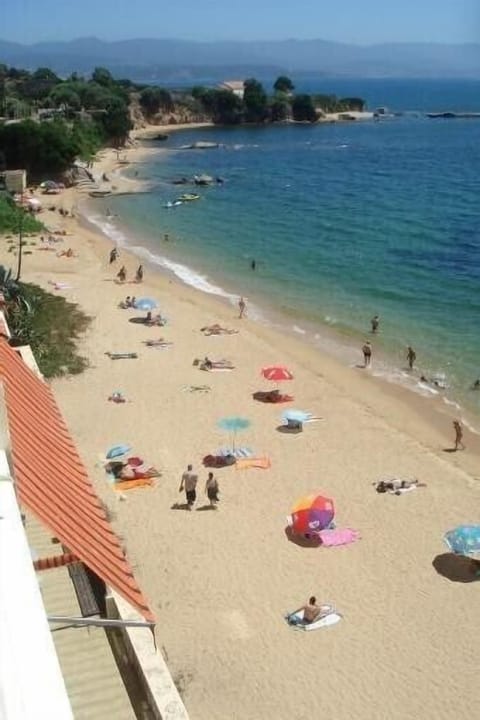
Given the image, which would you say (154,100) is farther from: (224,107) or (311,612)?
(311,612)

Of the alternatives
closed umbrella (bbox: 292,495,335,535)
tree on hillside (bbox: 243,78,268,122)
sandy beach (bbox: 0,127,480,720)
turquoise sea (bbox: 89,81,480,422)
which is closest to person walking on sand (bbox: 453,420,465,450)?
sandy beach (bbox: 0,127,480,720)

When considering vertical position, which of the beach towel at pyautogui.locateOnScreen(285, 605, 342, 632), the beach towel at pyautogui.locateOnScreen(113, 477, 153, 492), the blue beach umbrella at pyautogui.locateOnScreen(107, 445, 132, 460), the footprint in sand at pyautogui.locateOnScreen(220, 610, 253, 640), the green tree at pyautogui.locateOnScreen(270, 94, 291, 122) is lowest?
the footprint in sand at pyautogui.locateOnScreen(220, 610, 253, 640)

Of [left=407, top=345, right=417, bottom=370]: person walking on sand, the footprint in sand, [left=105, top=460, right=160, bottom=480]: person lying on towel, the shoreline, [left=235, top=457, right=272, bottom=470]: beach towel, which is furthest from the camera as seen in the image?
[left=407, top=345, right=417, bottom=370]: person walking on sand

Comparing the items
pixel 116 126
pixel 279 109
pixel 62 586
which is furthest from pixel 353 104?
pixel 62 586

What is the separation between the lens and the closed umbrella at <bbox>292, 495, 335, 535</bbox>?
47.6ft

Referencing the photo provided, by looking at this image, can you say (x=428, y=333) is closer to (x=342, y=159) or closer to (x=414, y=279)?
(x=414, y=279)

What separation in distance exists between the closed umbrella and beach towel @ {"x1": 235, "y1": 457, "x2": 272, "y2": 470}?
9.36 feet

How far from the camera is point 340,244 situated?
43562mm

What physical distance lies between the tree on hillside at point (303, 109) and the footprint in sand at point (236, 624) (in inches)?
5406

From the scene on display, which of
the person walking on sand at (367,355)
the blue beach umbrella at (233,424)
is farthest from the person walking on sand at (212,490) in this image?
the person walking on sand at (367,355)

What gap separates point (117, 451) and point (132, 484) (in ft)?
5.00

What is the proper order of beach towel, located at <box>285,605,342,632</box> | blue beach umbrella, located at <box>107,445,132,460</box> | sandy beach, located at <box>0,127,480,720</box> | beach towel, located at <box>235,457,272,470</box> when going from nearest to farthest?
sandy beach, located at <box>0,127,480,720</box>
beach towel, located at <box>285,605,342,632</box>
beach towel, located at <box>235,457,272,470</box>
blue beach umbrella, located at <box>107,445,132,460</box>

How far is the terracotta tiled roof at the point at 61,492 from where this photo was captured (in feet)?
17.7

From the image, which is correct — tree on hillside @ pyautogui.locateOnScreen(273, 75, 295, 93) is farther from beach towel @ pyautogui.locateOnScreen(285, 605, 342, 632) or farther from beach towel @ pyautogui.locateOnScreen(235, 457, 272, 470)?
beach towel @ pyautogui.locateOnScreen(285, 605, 342, 632)
